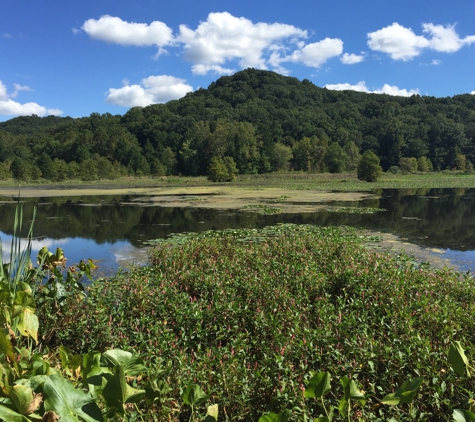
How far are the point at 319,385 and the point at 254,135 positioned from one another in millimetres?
91568

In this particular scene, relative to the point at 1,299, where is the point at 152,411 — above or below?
below

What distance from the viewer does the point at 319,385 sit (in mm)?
1529

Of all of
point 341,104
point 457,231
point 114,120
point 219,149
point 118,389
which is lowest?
point 457,231

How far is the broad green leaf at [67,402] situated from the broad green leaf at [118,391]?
6 centimetres

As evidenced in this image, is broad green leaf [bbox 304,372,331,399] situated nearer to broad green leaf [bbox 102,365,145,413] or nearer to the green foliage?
broad green leaf [bbox 102,365,145,413]

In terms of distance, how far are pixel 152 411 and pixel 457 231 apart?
1448 cm

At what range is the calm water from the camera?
1148 centimetres

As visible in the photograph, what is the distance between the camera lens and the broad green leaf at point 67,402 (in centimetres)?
115

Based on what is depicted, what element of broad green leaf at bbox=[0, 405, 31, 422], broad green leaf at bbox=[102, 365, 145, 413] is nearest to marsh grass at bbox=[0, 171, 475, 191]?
broad green leaf at bbox=[102, 365, 145, 413]

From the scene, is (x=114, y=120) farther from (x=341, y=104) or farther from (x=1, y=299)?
(x=1, y=299)

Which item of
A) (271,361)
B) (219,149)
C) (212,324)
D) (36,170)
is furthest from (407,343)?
(219,149)

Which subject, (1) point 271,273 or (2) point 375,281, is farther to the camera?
(1) point 271,273

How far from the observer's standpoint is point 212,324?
4.80 meters

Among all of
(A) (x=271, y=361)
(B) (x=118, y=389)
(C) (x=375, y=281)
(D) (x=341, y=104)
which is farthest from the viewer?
(D) (x=341, y=104)
